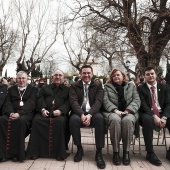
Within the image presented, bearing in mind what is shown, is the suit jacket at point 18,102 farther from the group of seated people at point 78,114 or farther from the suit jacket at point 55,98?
the suit jacket at point 55,98

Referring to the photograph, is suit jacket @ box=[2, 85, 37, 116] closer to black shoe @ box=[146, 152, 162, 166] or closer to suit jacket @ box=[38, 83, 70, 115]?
suit jacket @ box=[38, 83, 70, 115]

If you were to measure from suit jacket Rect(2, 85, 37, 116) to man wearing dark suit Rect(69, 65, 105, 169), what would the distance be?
826 mm

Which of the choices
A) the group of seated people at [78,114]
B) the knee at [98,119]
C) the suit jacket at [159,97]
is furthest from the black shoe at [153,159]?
the knee at [98,119]

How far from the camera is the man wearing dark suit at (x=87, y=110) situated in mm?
4742

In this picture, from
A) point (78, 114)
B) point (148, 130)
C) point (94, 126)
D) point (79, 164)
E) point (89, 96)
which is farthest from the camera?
point (89, 96)

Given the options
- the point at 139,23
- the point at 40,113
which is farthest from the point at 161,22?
the point at 40,113

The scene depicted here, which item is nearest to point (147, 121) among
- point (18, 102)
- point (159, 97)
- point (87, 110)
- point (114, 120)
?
point (114, 120)

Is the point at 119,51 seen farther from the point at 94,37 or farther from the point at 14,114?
the point at 14,114

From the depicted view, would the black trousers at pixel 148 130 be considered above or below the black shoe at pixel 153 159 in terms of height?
above

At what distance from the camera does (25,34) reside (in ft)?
72.0

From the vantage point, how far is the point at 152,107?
5195mm

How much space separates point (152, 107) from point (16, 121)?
2.73 meters

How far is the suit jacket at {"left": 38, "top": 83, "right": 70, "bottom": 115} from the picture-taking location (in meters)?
5.32

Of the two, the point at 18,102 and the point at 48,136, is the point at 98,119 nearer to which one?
the point at 48,136
